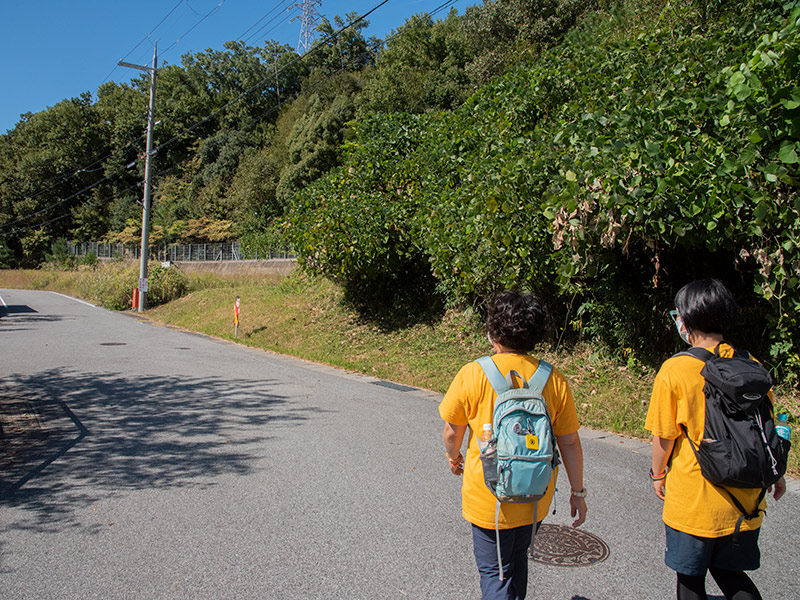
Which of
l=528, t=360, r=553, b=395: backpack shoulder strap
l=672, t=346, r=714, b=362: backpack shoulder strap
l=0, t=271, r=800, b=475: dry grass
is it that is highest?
l=672, t=346, r=714, b=362: backpack shoulder strap

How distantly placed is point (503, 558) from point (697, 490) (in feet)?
2.77

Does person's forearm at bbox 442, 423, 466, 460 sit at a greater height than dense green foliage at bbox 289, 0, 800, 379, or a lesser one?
lesser

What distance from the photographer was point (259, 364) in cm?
1277

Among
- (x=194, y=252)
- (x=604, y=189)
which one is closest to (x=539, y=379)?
(x=604, y=189)

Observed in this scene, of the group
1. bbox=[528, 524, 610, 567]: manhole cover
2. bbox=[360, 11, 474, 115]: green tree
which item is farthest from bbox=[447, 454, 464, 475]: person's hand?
bbox=[360, 11, 474, 115]: green tree

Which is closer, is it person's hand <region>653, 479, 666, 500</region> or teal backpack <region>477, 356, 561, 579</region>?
teal backpack <region>477, 356, 561, 579</region>

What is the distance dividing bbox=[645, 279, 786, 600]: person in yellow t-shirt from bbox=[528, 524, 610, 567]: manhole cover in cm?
128

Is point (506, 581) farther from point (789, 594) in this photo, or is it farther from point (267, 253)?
point (267, 253)

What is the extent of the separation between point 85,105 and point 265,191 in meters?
41.8

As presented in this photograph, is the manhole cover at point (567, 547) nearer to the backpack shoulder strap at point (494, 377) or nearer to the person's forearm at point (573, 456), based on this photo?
the person's forearm at point (573, 456)

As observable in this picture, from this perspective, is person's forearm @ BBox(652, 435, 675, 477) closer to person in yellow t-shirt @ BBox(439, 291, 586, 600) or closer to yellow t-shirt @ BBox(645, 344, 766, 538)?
yellow t-shirt @ BBox(645, 344, 766, 538)

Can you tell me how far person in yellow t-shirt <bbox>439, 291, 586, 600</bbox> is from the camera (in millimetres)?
2635

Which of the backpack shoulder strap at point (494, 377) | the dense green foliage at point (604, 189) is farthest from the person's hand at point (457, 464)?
the dense green foliage at point (604, 189)

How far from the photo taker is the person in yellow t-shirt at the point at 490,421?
8.64 feet
